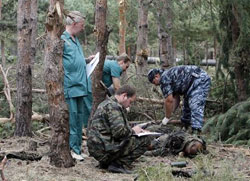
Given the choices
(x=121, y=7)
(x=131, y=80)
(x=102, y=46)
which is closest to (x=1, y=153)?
(x=102, y=46)

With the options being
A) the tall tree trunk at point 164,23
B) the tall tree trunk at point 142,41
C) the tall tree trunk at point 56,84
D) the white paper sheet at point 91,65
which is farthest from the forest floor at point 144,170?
the tall tree trunk at point 142,41

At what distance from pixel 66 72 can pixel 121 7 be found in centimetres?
856

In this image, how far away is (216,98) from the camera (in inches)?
445

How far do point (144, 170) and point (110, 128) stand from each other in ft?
3.76

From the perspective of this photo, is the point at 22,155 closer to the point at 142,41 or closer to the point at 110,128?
the point at 110,128

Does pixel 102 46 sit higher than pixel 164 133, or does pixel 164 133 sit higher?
pixel 102 46

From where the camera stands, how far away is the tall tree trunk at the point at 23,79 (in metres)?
8.73

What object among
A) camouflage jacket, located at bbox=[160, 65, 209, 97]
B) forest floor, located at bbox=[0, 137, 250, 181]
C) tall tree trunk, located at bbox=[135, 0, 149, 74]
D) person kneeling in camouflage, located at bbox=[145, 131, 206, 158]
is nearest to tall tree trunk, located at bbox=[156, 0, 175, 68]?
tall tree trunk, located at bbox=[135, 0, 149, 74]

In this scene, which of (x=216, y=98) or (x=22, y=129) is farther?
(x=216, y=98)

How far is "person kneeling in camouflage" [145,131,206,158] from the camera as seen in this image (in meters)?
7.21

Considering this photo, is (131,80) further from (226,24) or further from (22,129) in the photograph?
(22,129)

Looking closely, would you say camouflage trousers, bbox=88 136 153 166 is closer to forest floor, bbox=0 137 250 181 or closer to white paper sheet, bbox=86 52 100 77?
forest floor, bbox=0 137 250 181

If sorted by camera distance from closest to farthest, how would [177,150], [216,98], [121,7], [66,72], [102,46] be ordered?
1. [66,72]
2. [177,150]
3. [102,46]
4. [216,98]
5. [121,7]

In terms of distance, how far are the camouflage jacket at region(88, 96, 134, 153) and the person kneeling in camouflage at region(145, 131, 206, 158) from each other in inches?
56.8
